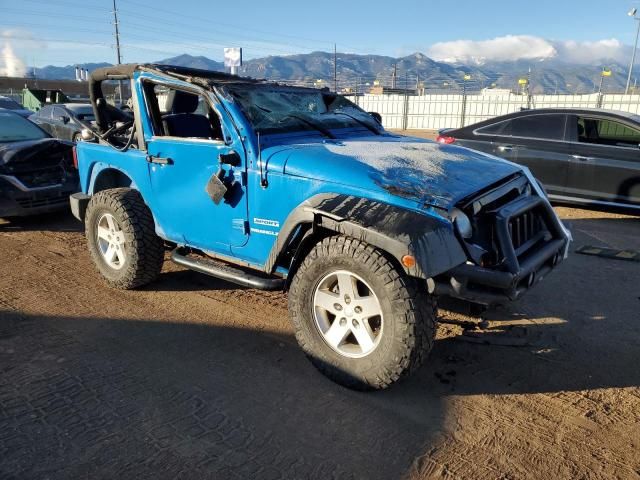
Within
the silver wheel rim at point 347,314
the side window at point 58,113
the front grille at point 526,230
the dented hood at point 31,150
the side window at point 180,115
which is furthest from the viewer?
the side window at point 58,113

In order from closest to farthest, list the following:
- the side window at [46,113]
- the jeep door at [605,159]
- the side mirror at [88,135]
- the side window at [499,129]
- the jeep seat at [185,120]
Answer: the jeep seat at [185,120]
the side mirror at [88,135]
the jeep door at [605,159]
the side window at [499,129]
the side window at [46,113]

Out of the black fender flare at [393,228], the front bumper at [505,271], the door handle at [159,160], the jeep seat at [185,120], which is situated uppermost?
the jeep seat at [185,120]

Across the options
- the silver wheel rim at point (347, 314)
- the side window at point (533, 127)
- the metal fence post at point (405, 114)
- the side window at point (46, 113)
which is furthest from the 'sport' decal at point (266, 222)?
the metal fence post at point (405, 114)

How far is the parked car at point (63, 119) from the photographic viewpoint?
11.1 metres

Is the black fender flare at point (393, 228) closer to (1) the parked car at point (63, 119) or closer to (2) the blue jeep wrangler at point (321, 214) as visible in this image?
(2) the blue jeep wrangler at point (321, 214)

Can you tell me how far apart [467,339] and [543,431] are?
1058mm

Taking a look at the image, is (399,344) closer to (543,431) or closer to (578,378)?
(543,431)

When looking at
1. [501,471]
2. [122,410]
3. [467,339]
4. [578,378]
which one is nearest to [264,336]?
[122,410]

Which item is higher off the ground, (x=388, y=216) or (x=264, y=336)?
(x=388, y=216)

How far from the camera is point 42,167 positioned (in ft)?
22.8

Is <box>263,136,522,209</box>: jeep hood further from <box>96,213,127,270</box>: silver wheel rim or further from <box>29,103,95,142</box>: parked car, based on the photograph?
<box>29,103,95,142</box>: parked car

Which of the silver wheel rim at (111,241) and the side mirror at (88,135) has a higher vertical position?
the side mirror at (88,135)

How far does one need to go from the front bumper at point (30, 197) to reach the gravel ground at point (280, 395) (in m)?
2.40

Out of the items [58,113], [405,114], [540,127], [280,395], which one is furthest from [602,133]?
[405,114]
